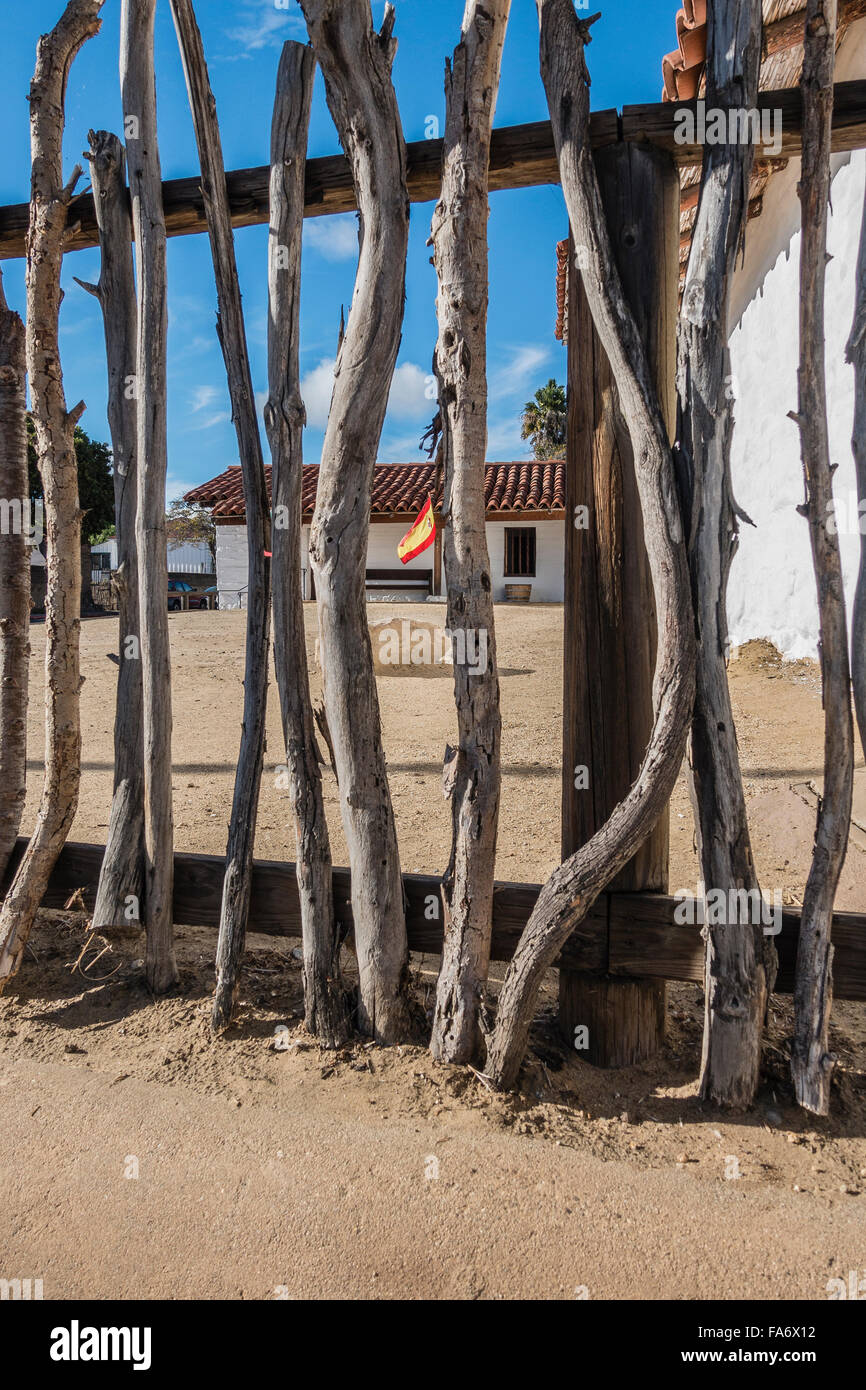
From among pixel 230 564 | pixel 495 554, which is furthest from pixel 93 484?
pixel 495 554

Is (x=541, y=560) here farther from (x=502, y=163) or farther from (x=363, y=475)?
(x=363, y=475)

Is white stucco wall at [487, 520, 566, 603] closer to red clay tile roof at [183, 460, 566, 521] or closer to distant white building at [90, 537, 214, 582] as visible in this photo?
red clay tile roof at [183, 460, 566, 521]

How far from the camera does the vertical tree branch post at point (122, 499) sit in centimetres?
256

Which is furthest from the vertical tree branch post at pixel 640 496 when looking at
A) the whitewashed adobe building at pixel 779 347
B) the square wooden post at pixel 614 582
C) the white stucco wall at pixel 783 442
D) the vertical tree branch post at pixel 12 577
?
the white stucco wall at pixel 783 442

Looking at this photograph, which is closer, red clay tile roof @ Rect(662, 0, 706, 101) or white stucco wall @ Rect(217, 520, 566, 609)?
red clay tile roof @ Rect(662, 0, 706, 101)

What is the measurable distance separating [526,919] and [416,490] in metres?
16.2

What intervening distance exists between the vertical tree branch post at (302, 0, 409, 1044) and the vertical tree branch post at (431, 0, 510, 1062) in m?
0.15

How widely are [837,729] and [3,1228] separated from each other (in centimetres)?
224

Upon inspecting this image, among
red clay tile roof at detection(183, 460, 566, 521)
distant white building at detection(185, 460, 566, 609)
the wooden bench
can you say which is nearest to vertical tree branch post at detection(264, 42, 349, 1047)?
red clay tile roof at detection(183, 460, 566, 521)

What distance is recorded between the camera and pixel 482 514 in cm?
217

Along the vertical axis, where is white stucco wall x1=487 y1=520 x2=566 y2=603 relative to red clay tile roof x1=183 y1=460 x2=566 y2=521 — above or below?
below

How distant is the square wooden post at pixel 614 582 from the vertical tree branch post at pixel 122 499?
138cm

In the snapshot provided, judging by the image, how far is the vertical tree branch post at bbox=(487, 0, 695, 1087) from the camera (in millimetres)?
1982

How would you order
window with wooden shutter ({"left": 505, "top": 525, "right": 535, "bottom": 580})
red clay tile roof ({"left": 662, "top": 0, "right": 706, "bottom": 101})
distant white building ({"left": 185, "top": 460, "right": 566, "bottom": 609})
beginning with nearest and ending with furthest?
red clay tile roof ({"left": 662, "top": 0, "right": 706, "bottom": 101}), distant white building ({"left": 185, "top": 460, "right": 566, "bottom": 609}), window with wooden shutter ({"left": 505, "top": 525, "right": 535, "bottom": 580})
